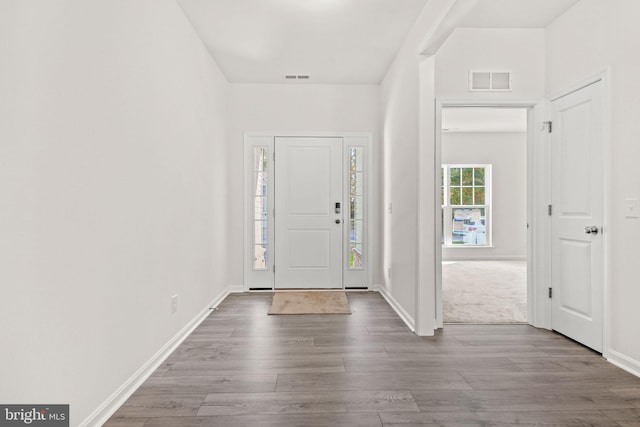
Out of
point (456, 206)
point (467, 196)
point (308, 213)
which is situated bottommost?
point (308, 213)

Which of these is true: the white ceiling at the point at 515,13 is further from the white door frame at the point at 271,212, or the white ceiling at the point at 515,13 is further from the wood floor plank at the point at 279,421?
the wood floor plank at the point at 279,421

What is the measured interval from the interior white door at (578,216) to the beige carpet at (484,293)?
629mm

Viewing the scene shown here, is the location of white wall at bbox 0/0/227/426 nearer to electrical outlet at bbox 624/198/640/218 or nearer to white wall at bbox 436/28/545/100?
white wall at bbox 436/28/545/100

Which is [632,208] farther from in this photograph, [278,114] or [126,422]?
[278,114]

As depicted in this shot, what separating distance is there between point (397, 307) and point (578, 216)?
184cm

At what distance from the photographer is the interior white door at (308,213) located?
16.1 ft

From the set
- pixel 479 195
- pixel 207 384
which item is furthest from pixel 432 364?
pixel 479 195

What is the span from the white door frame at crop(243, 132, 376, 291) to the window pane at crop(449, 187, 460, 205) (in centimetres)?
398

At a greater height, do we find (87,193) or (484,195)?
(484,195)

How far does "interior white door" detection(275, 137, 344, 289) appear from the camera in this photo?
4902 mm

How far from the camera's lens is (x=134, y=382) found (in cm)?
216

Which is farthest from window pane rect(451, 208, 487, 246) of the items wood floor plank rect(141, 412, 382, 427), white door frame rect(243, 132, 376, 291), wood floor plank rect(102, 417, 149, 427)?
wood floor plank rect(102, 417, 149, 427)

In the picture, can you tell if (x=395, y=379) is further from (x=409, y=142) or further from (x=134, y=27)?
(x=134, y=27)

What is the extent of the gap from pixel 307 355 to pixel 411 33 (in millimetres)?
2993
